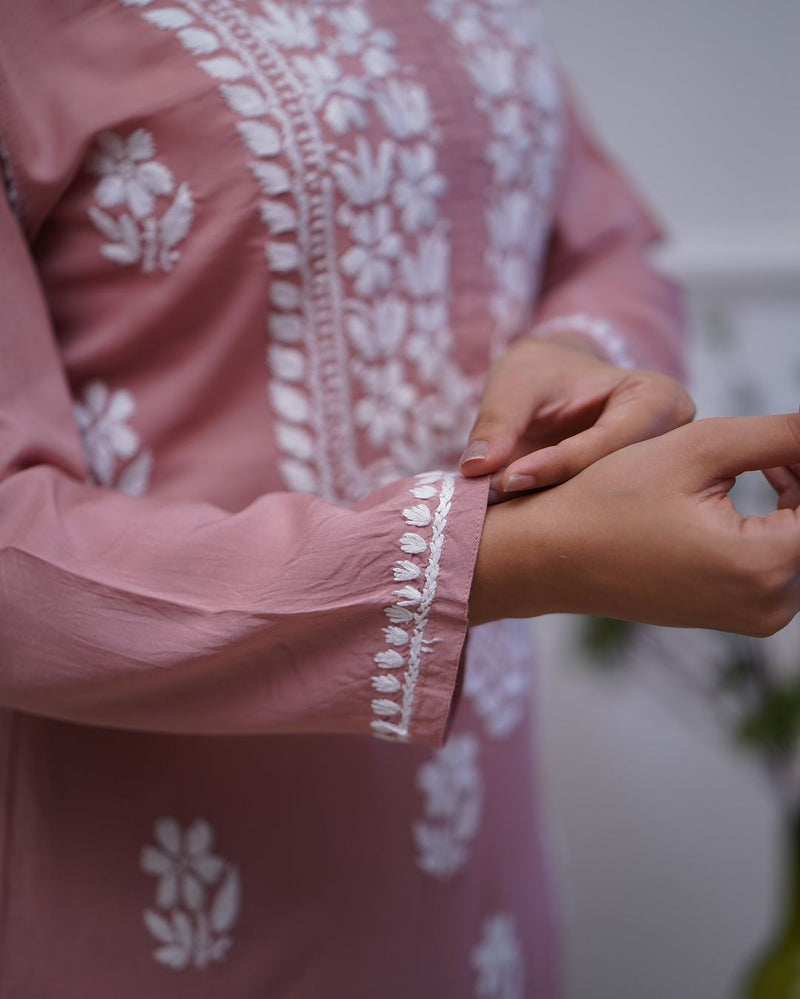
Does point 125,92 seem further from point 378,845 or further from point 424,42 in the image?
point 378,845

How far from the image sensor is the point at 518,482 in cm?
36

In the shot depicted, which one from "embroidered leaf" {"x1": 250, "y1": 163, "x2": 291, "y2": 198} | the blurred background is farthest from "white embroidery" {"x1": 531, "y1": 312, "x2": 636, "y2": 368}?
the blurred background

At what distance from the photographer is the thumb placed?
1.10ft

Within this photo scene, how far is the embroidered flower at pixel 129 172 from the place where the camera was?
1.42ft

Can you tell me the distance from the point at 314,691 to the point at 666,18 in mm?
999

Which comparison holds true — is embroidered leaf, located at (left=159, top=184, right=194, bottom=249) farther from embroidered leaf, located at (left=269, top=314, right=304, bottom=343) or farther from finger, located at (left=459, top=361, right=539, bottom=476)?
finger, located at (left=459, top=361, right=539, bottom=476)

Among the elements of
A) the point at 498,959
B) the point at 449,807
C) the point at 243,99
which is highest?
the point at 243,99

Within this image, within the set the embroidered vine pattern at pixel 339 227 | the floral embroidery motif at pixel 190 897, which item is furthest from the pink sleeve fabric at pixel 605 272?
the floral embroidery motif at pixel 190 897

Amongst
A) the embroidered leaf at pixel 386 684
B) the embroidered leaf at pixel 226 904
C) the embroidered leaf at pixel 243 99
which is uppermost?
the embroidered leaf at pixel 243 99

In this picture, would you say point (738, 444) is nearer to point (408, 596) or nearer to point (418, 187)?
point (408, 596)

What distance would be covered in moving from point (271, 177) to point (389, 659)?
0.25m

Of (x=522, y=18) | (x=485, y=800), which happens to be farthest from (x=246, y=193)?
(x=485, y=800)

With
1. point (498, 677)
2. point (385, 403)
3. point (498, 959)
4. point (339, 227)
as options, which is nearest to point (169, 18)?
point (339, 227)

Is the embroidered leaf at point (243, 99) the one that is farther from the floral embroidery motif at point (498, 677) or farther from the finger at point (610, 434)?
the floral embroidery motif at point (498, 677)
